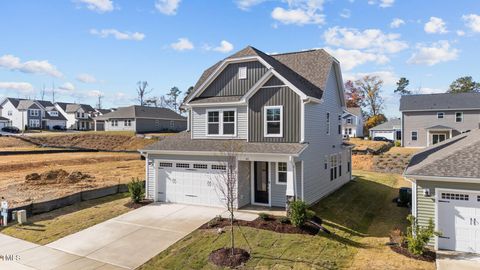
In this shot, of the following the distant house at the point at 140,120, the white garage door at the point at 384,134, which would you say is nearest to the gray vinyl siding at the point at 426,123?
the white garage door at the point at 384,134

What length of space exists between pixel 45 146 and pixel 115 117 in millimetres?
15163

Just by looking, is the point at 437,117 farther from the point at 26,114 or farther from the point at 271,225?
the point at 26,114

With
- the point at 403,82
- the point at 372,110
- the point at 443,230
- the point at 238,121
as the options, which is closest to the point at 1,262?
the point at 238,121

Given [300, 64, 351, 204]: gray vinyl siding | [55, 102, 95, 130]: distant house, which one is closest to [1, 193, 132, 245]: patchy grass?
[300, 64, 351, 204]: gray vinyl siding

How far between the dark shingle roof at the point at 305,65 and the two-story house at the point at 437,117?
30821 mm

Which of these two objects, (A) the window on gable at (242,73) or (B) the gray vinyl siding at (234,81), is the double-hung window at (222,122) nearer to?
(B) the gray vinyl siding at (234,81)

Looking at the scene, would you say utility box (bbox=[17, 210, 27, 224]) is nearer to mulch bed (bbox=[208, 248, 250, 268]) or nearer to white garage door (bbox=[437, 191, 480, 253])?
mulch bed (bbox=[208, 248, 250, 268])

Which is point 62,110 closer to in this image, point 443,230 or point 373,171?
point 373,171

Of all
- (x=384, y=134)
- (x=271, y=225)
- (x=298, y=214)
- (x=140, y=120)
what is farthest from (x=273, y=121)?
(x=384, y=134)

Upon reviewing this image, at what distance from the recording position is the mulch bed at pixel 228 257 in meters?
9.97

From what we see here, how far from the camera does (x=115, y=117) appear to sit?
61.3m

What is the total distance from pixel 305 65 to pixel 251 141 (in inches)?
274

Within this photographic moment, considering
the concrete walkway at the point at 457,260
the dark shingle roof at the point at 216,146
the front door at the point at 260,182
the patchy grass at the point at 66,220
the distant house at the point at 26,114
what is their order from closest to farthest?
the concrete walkway at the point at 457,260 < the patchy grass at the point at 66,220 < the dark shingle roof at the point at 216,146 < the front door at the point at 260,182 < the distant house at the point at 26,114

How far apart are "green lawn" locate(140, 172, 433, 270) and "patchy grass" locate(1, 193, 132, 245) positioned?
522 centimetres
